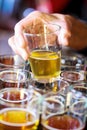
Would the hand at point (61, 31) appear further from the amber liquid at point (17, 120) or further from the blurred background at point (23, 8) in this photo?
the blurred background at point (23, 8)

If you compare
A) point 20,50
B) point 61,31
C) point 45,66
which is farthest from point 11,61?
point 61,31

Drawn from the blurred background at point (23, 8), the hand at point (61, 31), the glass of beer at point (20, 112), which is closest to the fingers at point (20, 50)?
the hand at point (61, 31)

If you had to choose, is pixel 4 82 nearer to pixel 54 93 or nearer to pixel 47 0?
pixel 54 93

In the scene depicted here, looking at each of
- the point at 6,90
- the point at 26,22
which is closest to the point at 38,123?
the point at 6,90

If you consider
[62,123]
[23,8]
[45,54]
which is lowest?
[62,123]

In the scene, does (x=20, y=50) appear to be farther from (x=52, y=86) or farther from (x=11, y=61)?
(x=52, y=86)
